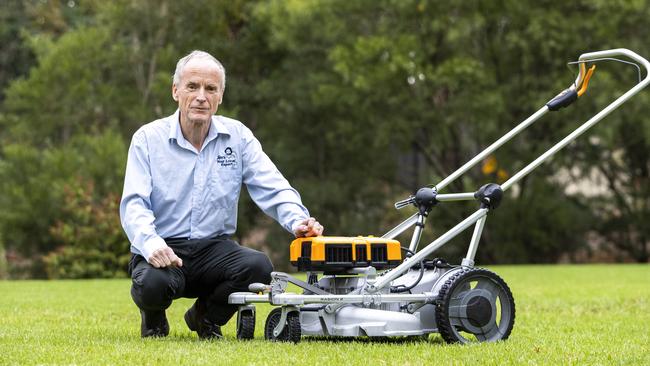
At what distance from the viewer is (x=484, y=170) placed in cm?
2278

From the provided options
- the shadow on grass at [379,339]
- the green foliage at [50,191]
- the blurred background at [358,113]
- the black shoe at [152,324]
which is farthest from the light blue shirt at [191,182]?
the green foliage at [50,191]

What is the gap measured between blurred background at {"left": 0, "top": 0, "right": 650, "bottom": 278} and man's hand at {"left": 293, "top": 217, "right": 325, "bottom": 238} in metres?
12.0

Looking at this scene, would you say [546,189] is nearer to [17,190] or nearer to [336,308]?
[17,190]

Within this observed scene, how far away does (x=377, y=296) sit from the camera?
520cm

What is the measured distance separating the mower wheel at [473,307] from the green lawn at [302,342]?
108 millimetres

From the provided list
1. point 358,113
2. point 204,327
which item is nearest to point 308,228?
point 204,327

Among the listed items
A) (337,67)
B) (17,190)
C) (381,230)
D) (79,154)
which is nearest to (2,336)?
(17,190)

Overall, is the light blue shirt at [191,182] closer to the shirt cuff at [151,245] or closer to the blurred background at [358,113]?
the shirt cuff at [151,245]

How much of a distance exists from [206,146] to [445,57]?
54.6 ft

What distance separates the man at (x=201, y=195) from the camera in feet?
18.0

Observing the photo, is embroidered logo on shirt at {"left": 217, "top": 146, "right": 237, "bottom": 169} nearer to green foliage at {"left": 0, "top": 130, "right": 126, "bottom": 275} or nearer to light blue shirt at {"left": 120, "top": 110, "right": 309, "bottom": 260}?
light blue shirt at {"left": 120, "top": 110, "right": 309, "bottom": 260}

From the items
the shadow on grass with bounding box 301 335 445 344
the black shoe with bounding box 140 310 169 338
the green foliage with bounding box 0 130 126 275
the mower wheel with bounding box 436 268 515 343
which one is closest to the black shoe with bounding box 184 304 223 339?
the black shoe with bounding box 140 310 169 338

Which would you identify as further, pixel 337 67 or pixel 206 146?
pixel 337 67

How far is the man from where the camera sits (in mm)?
5492
